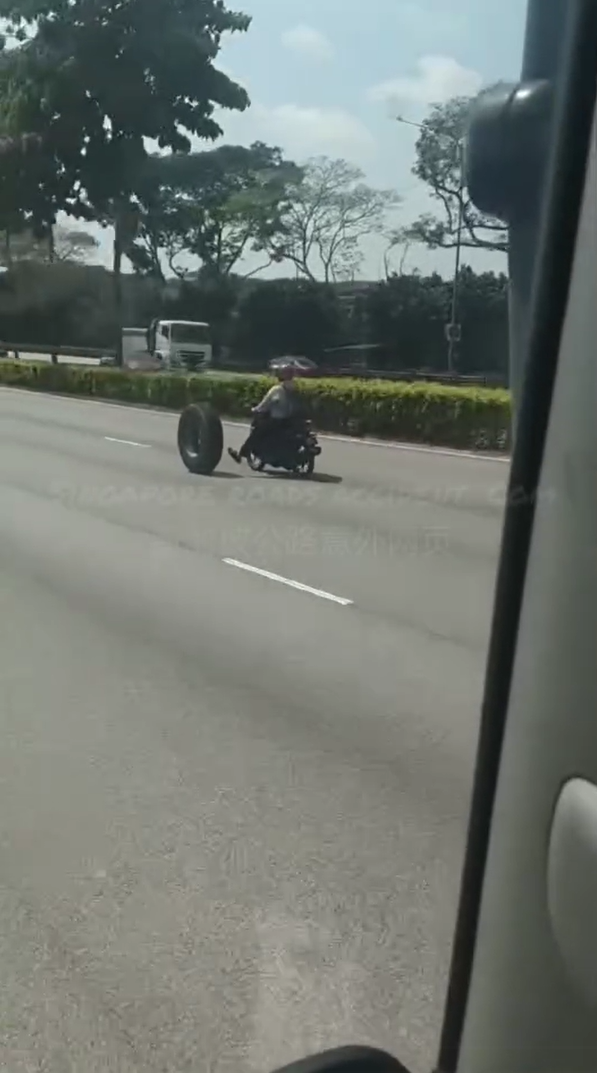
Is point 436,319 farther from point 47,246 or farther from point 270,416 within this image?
point 270,416

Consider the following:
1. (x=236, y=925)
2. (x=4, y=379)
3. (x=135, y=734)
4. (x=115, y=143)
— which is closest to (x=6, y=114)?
(x=115, y=143)

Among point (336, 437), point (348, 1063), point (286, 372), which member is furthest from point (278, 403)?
point (348, 1063)

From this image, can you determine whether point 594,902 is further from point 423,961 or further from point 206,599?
point 206,599

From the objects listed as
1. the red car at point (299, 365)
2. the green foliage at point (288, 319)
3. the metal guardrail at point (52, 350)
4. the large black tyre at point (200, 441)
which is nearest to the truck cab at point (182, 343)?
the green foliage at point (288, 319)

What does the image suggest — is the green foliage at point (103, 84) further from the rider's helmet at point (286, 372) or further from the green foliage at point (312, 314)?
the rider's helmet at point (286, 372)

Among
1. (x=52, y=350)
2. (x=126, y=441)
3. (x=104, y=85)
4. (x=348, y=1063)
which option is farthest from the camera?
(x=126, y=441)

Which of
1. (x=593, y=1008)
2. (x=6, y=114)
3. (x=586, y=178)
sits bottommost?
(x=593, y=1008)
